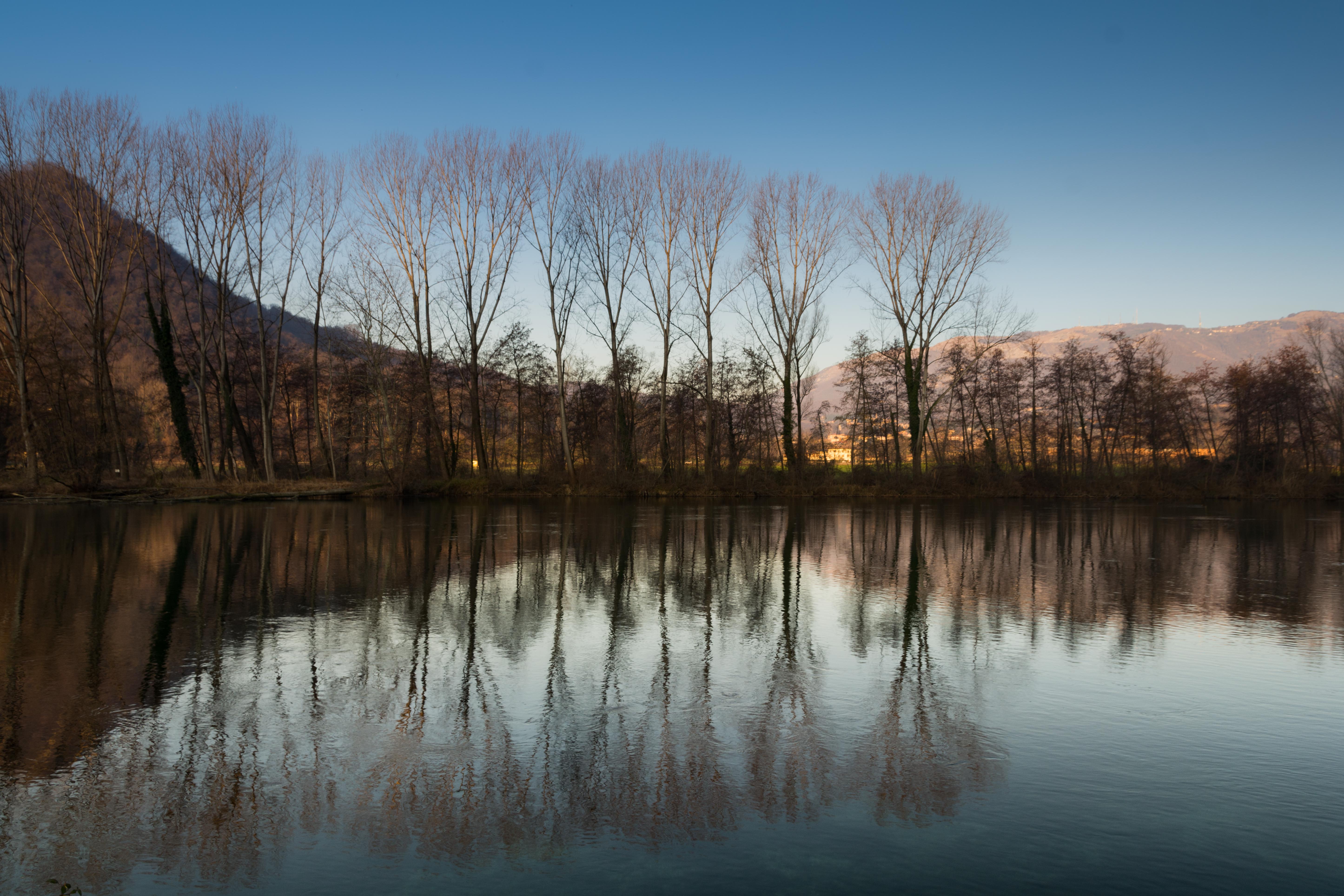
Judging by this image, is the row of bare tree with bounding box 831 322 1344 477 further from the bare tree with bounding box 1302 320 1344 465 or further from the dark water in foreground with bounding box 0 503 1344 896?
the dark water in foreground with bounding box 0 503 1344 896

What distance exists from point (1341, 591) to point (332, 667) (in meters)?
12.9

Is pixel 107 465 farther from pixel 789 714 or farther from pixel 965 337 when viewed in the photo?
pixel 965 337

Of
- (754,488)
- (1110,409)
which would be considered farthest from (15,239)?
(1110,409)

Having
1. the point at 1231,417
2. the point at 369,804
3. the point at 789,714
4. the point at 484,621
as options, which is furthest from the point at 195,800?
the point at 1231,417

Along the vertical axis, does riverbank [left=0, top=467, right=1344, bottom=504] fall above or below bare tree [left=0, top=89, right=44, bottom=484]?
below

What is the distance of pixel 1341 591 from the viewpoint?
1098cm

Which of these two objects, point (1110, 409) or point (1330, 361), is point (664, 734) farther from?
point (1330, 361)

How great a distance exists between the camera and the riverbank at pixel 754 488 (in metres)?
29.9

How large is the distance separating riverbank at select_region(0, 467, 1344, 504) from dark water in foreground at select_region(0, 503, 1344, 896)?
20594 mm

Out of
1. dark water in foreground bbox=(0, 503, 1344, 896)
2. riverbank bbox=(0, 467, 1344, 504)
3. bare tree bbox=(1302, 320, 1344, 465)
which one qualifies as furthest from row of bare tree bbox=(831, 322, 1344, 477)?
dark water in foreground bbox=(0, 503, 1344, 896)

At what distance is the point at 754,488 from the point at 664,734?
32515mm

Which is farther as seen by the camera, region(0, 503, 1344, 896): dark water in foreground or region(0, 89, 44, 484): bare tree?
region(0, 89, 44, 484): bare tree

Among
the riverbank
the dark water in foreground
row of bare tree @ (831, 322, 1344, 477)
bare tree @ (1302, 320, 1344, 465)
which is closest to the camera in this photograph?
the dark water in foreground

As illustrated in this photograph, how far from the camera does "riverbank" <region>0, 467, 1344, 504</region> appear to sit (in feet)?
98.0
